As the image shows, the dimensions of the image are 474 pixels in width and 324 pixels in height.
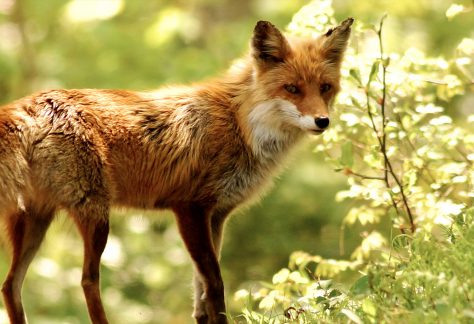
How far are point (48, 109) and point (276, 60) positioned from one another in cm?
167

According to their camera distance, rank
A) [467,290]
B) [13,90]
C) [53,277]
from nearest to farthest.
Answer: [467,290]
[53,277]
[13,90]

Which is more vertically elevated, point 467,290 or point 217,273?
point 467,290

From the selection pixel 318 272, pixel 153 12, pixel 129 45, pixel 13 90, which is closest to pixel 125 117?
pixel 318 272

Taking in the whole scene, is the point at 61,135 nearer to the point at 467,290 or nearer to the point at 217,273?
the point at 217,273

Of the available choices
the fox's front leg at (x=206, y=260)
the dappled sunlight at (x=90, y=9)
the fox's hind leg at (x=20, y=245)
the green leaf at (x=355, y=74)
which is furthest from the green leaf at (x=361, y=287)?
the dappled sunlight at (x=90, y=9)

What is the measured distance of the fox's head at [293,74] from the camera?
5.93m

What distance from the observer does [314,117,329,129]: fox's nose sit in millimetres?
5668

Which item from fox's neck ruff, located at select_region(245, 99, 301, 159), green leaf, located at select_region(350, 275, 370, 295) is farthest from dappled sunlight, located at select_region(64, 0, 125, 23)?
green leaf, located at select_region(350, 275, 370, 295)

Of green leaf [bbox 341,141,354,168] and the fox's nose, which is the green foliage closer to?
green leaf [bbox 341,141,354,168]

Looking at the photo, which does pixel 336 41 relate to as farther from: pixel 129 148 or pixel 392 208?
pixel 129 148

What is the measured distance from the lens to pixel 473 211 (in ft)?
16.3

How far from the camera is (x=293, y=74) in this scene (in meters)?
5.98

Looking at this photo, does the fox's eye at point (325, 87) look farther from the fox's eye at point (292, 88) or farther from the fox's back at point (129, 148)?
the fox's back at point (129, 148)

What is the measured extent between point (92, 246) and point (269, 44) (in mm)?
1929
